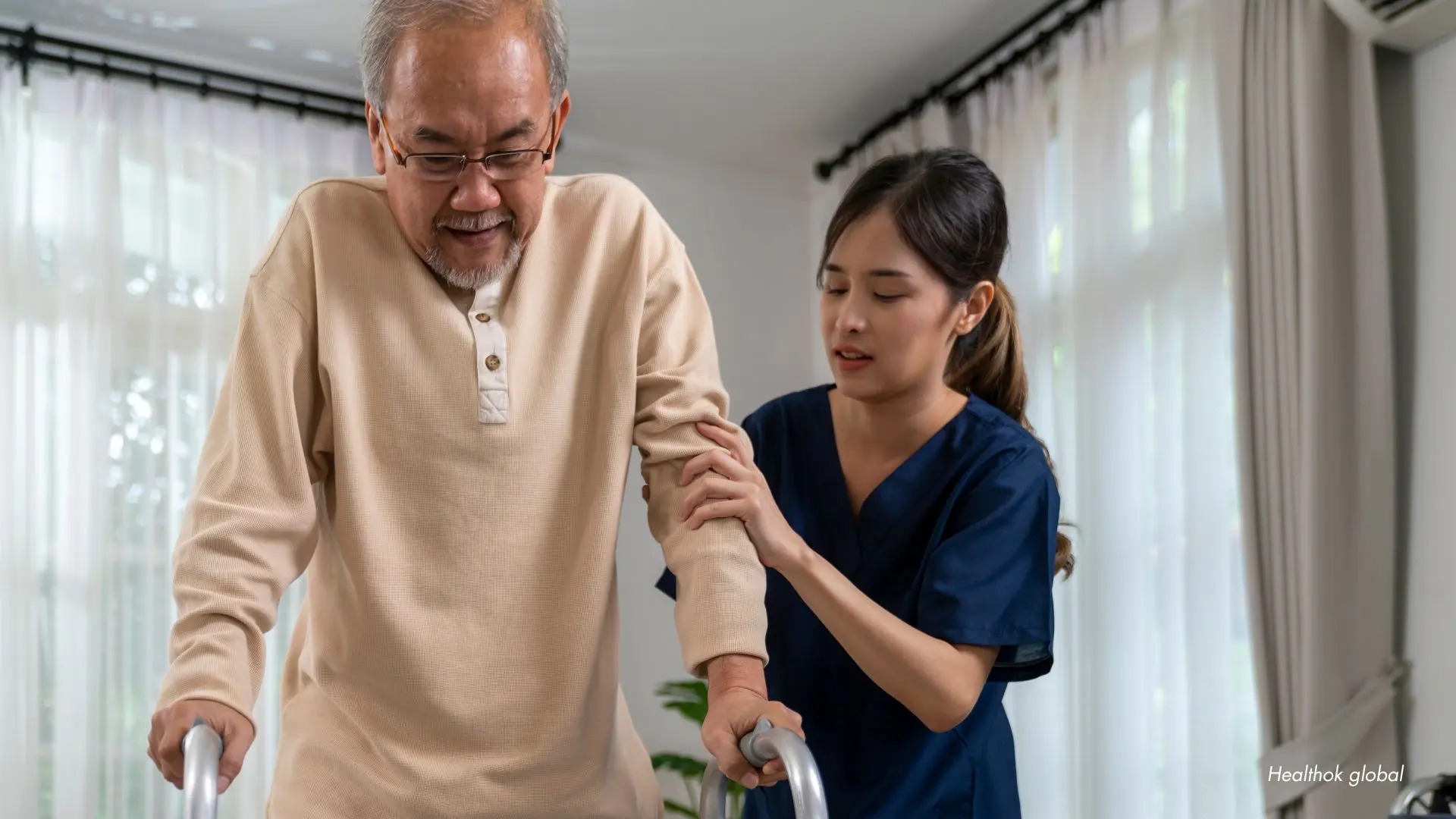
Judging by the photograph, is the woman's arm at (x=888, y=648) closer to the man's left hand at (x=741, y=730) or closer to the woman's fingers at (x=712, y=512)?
the woman's fingers at (x=712, y=512)

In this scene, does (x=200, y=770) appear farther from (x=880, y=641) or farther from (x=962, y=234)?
(x=962, y=234)

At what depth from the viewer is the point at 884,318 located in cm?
171

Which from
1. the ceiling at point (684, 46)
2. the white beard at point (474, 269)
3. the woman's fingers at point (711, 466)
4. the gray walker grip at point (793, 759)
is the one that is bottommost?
the gray walker grip at point (793, 759)

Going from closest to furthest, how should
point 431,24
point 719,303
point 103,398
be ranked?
point 431,24, point 103,398, point 719,303

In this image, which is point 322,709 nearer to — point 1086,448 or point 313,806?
point 313,806

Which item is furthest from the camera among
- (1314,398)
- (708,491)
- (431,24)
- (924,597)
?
(1314,398)

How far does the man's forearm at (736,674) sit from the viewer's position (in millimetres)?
1204

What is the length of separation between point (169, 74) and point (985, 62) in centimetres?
254

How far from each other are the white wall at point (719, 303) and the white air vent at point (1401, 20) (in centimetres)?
270

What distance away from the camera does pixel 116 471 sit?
12.9ft

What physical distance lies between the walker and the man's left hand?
2 centimetres

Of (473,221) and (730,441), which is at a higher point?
(473,221)

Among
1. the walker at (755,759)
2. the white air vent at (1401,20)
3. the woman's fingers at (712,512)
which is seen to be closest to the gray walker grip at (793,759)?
the walker at (755,759)

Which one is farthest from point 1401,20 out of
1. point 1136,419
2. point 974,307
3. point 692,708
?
point 692,708
